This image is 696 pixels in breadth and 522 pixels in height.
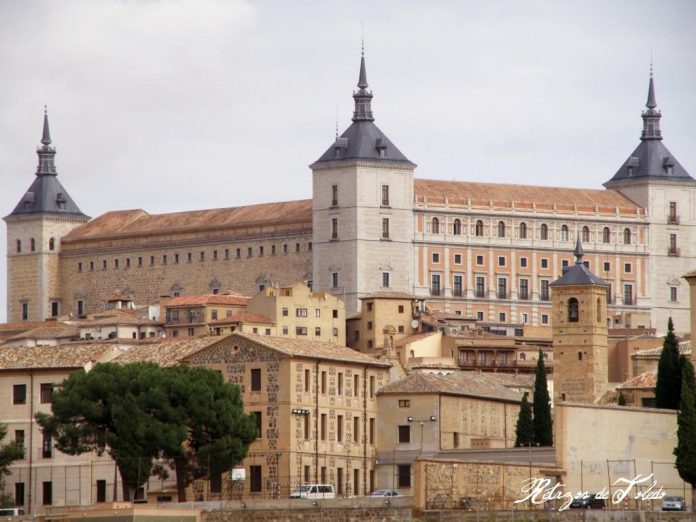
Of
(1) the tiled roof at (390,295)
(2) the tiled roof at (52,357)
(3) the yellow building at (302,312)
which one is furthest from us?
(1) the tiled roof at (390,295)

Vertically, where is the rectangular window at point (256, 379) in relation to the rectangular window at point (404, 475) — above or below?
above

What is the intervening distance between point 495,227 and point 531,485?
87963 millimetres

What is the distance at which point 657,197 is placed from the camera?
166 meters

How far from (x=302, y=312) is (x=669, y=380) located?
53686mm

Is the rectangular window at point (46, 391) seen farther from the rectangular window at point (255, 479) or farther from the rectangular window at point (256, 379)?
the rectangular window at point (255, 479)

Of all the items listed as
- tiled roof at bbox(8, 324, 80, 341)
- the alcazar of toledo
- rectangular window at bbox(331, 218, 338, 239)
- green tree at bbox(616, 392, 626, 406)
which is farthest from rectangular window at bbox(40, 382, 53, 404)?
rectangular window at bbox(331, 218, 338, 239)

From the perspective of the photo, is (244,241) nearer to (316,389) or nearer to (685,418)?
(316,389)

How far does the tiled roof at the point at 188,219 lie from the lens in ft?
531

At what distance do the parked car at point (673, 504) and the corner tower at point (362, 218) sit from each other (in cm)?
7731

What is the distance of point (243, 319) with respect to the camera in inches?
5340

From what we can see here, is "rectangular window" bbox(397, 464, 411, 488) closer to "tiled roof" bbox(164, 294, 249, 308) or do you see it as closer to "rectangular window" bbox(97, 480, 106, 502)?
"rectangular window" bbox(97, 480, 106, 502)

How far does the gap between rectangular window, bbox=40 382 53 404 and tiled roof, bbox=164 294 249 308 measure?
170 feet

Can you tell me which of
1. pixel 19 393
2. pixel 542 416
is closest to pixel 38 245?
pixel 19 393

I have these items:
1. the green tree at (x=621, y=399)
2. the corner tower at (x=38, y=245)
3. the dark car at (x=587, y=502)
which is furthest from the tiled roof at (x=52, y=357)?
the corner tower at (x=38, y=245)
